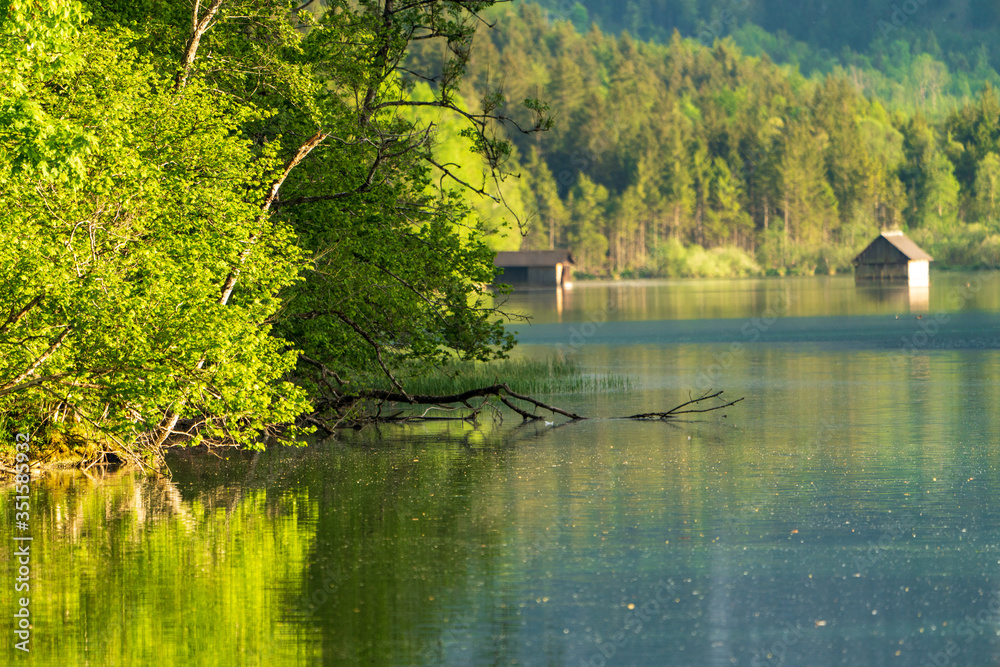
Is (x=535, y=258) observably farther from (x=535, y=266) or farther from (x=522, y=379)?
(x=522, y=379)

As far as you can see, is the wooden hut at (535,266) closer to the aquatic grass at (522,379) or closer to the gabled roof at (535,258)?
the gabled roof at (535,258)

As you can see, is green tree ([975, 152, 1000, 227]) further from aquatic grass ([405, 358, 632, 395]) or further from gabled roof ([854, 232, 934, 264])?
aquatic grass ([405, 358, 632, 395])

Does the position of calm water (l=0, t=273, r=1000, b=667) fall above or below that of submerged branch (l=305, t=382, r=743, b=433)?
below

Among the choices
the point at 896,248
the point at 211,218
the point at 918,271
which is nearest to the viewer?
the point at 211,218

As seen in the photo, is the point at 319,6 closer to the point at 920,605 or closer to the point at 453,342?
the point at 453,342

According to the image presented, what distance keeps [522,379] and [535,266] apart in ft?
335

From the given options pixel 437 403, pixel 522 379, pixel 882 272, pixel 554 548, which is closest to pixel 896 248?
pixel 882 272

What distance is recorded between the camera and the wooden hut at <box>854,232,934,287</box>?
445 ft

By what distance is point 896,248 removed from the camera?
137 m

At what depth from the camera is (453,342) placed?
27734 mm

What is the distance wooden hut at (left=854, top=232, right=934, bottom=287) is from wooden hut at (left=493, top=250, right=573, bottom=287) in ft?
102

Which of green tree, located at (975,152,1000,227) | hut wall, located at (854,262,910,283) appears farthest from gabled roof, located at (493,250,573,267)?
green tree, located at (975,152,1000,227)

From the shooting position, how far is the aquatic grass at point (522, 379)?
32750 millimetres

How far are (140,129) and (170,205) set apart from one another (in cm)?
124
